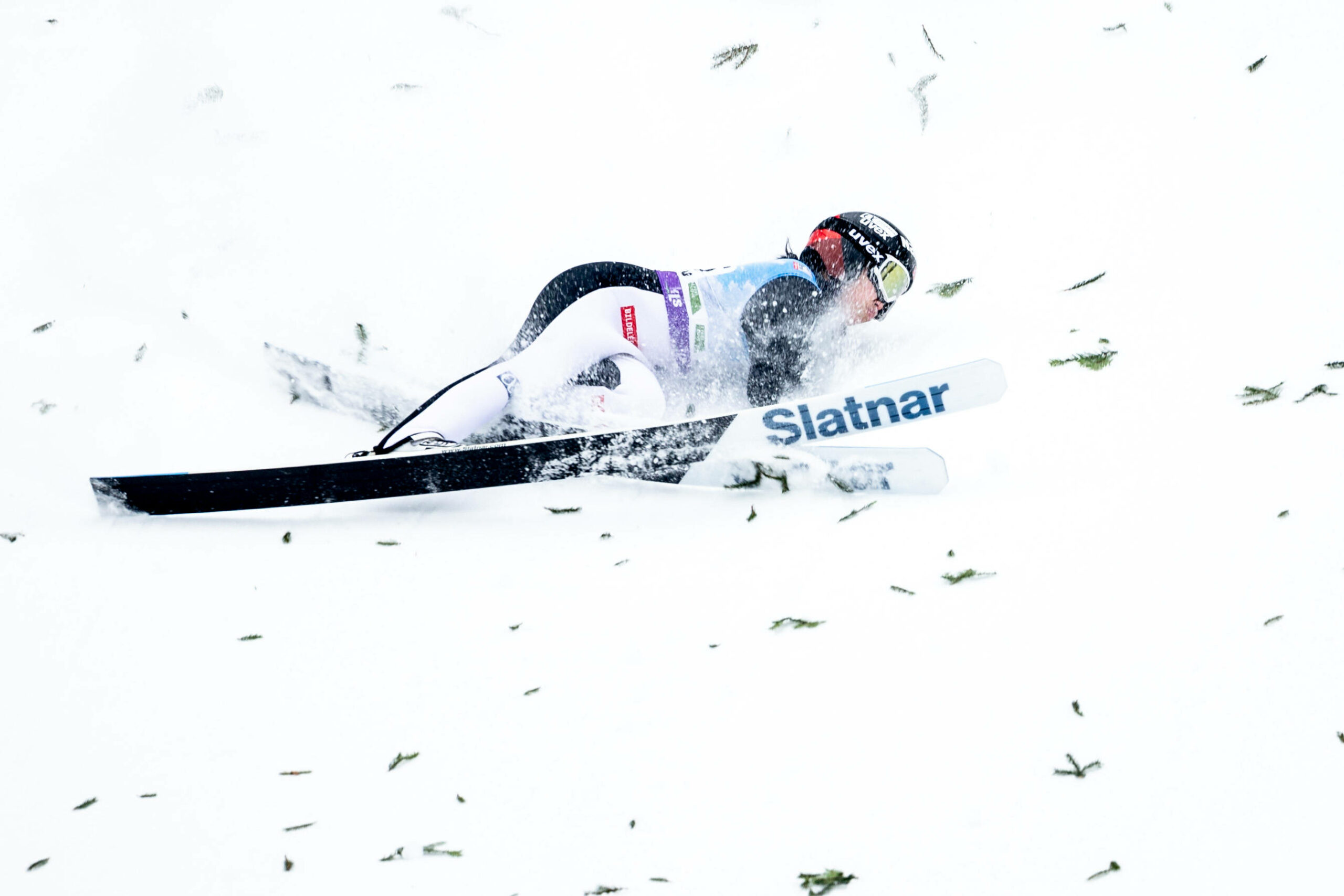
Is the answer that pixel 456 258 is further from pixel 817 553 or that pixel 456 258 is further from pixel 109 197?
pixel 817 553

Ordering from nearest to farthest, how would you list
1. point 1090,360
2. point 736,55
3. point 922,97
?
point 1090,360 < point 922,97 < point 736,55

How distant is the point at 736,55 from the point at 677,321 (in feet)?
6.07

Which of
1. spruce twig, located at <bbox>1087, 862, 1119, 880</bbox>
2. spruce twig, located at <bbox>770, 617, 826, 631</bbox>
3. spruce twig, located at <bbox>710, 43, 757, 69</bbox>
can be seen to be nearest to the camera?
spruce twig, located at <bbox>1087, 862, 1119, 880</bbox>

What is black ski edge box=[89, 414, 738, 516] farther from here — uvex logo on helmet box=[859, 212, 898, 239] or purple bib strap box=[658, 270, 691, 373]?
uvex logo on helmet box=[859, 212, 898, 239]

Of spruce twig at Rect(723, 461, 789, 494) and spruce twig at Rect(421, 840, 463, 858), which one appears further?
spruce twig at Rect(723, 461, 789, 494)

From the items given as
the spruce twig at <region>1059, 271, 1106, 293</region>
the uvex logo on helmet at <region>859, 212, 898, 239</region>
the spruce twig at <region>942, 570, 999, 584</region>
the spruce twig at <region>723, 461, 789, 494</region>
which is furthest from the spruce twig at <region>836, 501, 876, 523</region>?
the spruce twig at <region>1059, 271, 1106, 293</region>

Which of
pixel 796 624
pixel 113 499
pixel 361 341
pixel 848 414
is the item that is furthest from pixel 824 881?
pixel 361 341

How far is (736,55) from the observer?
4.22 m

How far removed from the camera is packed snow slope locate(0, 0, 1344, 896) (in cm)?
163

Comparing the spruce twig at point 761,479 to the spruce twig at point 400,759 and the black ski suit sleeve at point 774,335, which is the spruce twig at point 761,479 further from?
the spruce twig at point 400,759

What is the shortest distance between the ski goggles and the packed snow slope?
10.3 inches

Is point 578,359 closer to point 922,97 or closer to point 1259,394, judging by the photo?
point 1259,394

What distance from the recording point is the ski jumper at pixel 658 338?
2.93 metres

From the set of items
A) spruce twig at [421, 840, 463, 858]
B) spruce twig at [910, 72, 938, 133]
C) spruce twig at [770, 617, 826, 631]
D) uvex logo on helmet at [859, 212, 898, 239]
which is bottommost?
spruce twig at [421, 840, 463, 858]
